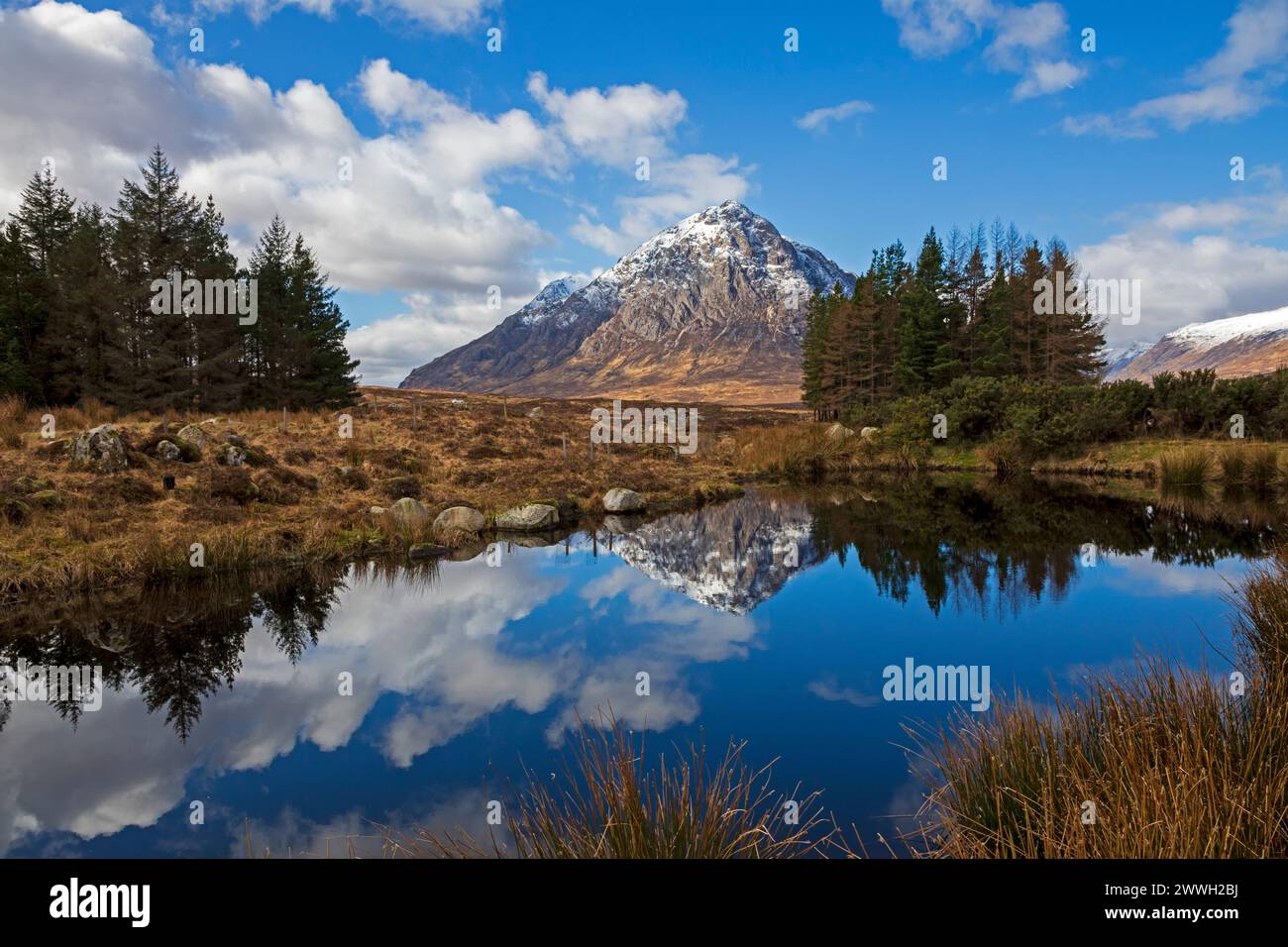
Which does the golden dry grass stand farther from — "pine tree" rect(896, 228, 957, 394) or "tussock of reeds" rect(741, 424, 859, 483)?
"pine tree" rect(896, 228, 957, 394)

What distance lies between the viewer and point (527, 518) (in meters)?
20.0

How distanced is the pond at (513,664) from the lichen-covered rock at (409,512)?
2.24 metres

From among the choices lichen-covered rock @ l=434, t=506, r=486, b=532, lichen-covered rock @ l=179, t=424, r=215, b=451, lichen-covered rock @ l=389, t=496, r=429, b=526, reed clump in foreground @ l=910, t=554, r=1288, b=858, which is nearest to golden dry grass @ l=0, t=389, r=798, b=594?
lichen-covered rock @ l=389, t=496, r=429, b=526

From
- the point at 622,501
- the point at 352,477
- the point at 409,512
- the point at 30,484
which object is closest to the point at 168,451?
the point at 30,484

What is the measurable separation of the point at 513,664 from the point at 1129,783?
7757mm

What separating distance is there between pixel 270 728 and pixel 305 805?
2.00 metres

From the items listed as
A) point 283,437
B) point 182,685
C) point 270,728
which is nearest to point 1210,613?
point 270,728

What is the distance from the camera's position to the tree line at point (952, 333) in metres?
44.8

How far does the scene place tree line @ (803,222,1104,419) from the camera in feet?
147

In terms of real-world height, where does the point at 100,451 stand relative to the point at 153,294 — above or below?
below

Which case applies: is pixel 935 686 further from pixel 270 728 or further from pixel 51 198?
pixel 51 198

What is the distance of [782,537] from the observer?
1898 centimetres

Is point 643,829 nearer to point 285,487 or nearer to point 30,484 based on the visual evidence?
point 30,484

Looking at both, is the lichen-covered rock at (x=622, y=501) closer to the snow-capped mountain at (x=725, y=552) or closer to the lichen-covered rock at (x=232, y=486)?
the snow-capped mountain at (x=725, y=552)
